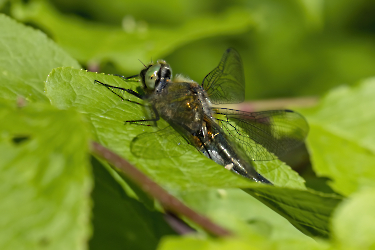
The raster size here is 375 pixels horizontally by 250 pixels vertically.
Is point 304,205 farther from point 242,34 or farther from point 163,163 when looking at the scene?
point 242,34

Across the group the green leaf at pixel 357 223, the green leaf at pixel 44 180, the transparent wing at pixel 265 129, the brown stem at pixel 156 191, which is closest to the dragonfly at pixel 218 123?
the transparent wing at pixel 265 129

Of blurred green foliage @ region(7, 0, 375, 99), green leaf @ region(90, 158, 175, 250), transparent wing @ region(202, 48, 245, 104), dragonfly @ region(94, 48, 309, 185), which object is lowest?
green leaf @ region(90, 158, 175, 250)

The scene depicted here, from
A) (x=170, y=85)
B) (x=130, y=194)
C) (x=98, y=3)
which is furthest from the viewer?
(x=98, y=3)

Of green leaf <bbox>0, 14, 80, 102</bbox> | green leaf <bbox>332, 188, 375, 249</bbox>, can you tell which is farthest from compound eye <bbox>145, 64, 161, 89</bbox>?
green leaf <bbox>332, 188, 375, 249</bbox>

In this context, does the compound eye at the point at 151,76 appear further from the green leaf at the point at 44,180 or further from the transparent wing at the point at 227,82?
the green leaf at the point at 44,180

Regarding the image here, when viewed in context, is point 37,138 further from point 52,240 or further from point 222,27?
point 222,27

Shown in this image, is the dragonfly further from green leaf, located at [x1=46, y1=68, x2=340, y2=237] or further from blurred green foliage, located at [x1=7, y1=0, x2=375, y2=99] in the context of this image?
blurred green foliage, located at [x1=7, y1=0, x2=375, y2=99]

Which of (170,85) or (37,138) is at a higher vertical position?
(170,85)

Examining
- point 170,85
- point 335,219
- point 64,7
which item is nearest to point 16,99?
point 170,85
